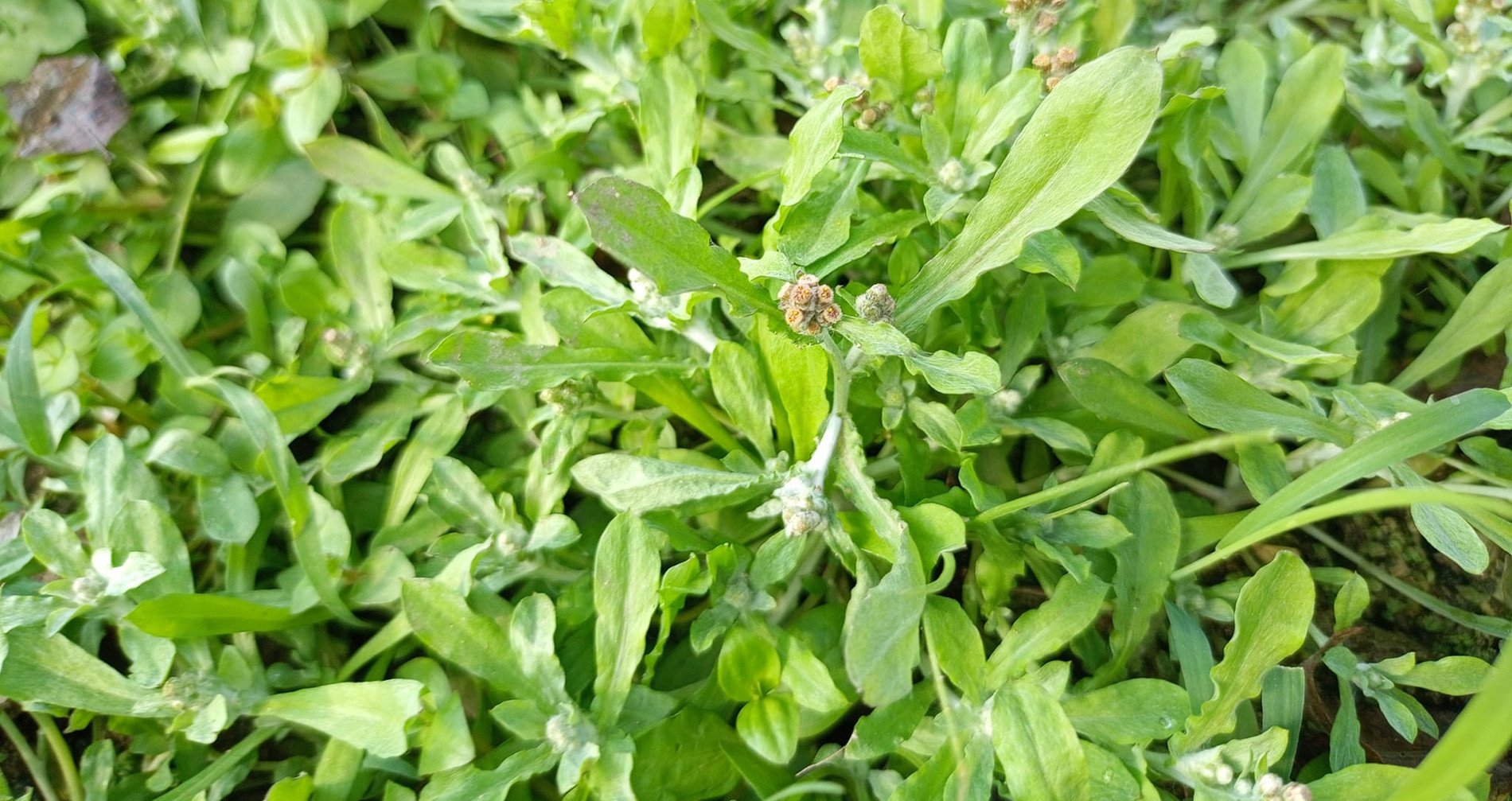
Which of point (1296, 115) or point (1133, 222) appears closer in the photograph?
point (1133, 222)

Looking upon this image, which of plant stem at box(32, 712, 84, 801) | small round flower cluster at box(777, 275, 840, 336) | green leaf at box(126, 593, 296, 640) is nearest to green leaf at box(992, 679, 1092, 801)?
small round flower cluster at box(777, 275, 840, 336)

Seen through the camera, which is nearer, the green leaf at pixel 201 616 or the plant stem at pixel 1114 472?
the plant stem at pixel 1114 472

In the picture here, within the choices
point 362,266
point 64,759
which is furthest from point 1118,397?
point 64,759

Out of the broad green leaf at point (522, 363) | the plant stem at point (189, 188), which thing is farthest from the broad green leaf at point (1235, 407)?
the plant stem at point (189, 188)

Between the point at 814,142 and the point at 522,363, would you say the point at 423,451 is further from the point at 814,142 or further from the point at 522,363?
the point at 814,142

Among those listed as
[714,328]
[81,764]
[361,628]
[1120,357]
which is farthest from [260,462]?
[1120,357]

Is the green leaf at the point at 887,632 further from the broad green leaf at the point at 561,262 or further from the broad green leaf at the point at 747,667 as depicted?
the broad green leaf at the point at 561,262
